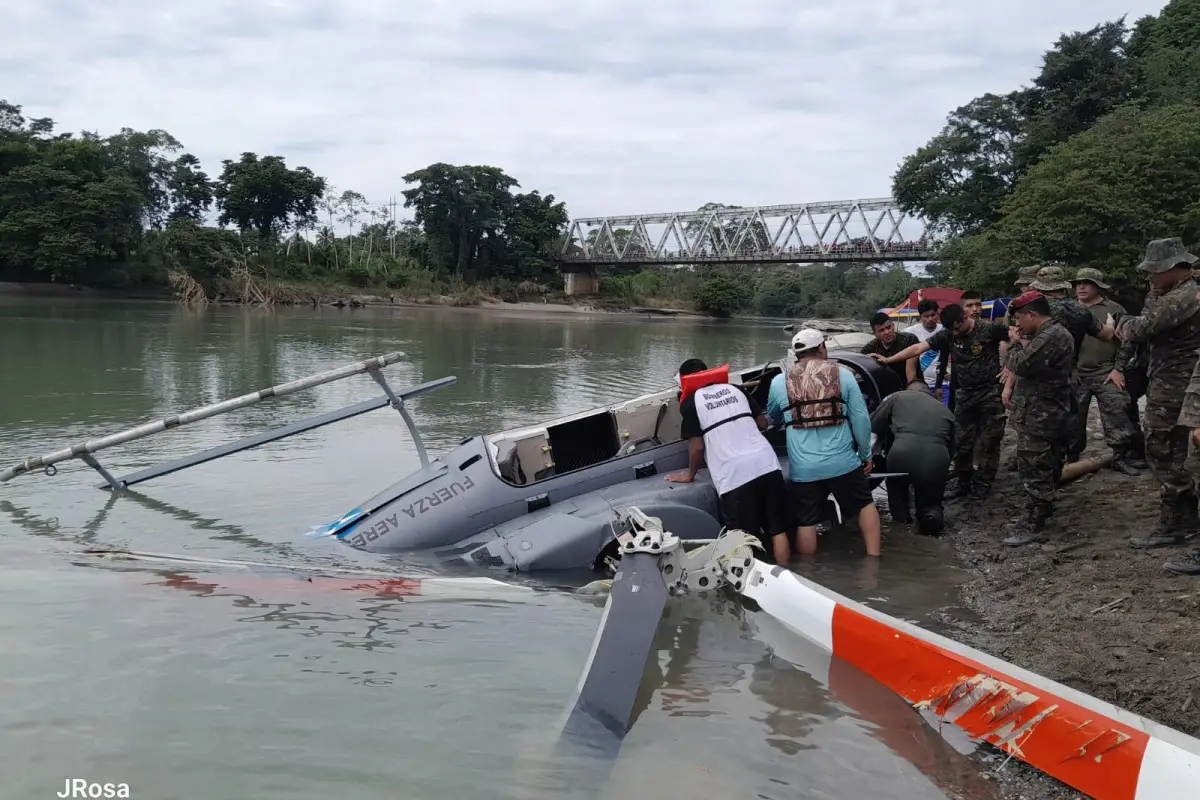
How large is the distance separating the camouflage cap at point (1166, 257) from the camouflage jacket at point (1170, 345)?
0.72 ft

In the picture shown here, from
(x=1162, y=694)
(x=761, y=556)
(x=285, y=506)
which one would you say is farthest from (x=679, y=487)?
(x=285, y=506)

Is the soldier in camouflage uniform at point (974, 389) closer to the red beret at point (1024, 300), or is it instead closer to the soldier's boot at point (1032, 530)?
the red beret at point (1024, 300)

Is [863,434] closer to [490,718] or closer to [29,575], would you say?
[490,718]

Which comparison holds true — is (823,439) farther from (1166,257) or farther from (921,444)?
(1166,257)

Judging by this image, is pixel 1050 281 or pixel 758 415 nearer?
pixel 1050 281

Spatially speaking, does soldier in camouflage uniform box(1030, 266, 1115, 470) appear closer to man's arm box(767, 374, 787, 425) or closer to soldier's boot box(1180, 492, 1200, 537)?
soldier's boot box(1180, 492, 1200, 537)

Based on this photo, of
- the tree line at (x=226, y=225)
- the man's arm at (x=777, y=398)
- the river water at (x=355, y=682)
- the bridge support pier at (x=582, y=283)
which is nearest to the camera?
the river water at (x=355, y=682)

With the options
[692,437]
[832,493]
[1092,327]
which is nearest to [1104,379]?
[1092,327]

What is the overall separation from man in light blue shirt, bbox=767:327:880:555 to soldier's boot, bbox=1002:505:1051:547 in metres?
1.13

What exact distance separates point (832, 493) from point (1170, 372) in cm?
248

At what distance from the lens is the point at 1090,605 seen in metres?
5.00

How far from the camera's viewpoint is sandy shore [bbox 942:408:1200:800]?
380 cm

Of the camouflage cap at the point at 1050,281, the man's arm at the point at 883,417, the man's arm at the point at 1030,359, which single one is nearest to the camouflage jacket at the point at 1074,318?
the camouflage cap at the point at 1050,281

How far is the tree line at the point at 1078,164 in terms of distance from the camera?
75.8 feet
